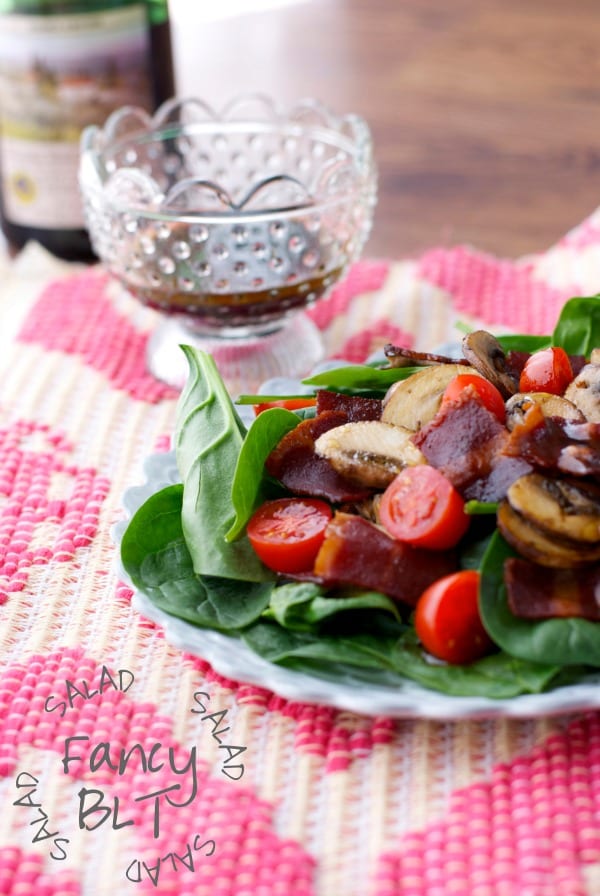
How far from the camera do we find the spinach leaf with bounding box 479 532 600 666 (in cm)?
109

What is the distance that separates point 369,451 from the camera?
4.28ft

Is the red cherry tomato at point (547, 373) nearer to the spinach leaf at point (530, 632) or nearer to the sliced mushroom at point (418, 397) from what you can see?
the sliced mushroom at point (418, 397)

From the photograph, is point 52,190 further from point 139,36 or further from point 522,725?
point 522,725

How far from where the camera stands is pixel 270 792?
1115mm

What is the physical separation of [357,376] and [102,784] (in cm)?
65

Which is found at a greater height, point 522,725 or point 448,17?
point 522,725

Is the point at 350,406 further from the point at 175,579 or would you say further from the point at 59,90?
the point at 59,90

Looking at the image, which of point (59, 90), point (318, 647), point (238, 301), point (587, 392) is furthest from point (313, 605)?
point (59, 90)

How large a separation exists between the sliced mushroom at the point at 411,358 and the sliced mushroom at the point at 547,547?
1.18 ft

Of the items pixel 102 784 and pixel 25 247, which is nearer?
pixel 102 784

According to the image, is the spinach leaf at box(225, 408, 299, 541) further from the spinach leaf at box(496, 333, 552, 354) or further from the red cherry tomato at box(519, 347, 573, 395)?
the spinach leaf at box(496, 333, 552, 354)

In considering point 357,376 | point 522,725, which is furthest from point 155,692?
point 357,376

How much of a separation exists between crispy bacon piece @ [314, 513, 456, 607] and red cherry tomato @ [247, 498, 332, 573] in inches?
1.4

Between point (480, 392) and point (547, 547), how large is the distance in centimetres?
26
